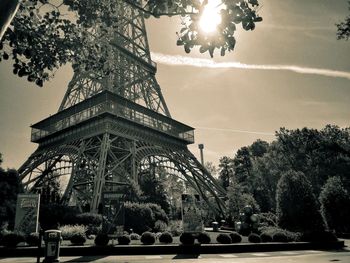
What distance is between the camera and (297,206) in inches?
1008

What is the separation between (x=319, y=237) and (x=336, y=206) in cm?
1763

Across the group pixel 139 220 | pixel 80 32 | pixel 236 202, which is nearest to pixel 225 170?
pixel 236 202

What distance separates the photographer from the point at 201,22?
7.09m

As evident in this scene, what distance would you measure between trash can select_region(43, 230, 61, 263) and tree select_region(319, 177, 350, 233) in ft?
110

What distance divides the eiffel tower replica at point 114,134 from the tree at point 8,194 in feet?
19.9

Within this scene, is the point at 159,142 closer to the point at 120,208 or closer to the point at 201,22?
the point at 120,208

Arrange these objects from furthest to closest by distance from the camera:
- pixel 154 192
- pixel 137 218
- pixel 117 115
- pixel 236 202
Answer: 1. pixel 236 202
2. pixel 154 192
3. pixel 117 115
4. pixel 137 218

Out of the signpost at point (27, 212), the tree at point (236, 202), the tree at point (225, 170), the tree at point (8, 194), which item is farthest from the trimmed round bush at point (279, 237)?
the tree at point (225, 170)

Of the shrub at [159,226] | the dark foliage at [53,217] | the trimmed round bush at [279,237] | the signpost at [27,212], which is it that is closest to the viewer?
the trimmed round bush at [279,237]

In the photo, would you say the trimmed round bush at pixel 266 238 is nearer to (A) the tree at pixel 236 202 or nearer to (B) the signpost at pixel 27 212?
(B) the signpost at pixel 27 212

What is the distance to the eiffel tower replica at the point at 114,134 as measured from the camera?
4262 cm

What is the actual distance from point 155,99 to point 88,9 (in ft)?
155

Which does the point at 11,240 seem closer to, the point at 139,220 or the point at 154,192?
the point at 139,220

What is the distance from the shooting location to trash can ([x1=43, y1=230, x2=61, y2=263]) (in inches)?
611
